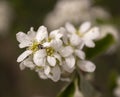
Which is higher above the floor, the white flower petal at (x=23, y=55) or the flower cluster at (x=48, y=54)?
the white flower petal at (x=23, y=55)

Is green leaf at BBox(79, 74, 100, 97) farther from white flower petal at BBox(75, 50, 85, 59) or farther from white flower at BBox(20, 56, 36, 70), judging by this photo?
white flower at BBox(20, 56, 36, 70)

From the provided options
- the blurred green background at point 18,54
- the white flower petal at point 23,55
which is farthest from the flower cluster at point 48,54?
the blurred green background at point 18,54

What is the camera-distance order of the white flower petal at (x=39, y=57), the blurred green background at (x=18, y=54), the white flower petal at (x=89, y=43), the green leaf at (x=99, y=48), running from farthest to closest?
1. the blurred green background at (x=18, y=54)
2. the green leaf at (x=99, y=48)
3. the white flower petal at (x=89, y=43)
4. the white flower petal at (x=39, y=57)

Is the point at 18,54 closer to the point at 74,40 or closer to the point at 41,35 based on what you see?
the point at 74,40

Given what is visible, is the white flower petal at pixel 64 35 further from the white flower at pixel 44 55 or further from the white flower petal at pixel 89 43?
the white flower petal at pixel 89 43

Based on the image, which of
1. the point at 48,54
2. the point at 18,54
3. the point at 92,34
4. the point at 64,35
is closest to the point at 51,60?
the point at 48,54
